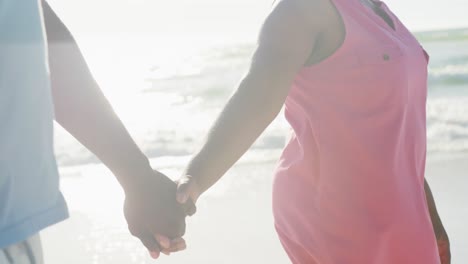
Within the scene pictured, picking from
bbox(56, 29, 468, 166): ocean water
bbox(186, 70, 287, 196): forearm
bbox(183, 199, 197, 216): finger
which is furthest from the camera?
bbox(56, 29, 468, 166): ocean water

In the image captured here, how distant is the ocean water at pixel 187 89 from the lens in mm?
8109

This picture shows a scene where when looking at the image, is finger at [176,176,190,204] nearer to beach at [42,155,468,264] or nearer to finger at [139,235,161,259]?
finger at [139,235,161,259]

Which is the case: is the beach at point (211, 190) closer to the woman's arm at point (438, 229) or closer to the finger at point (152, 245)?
the woman's arm at point (438, 229)

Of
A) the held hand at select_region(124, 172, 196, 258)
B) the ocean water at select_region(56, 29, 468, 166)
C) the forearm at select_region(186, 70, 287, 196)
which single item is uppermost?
the forearm at select_region(186, 70, 287, 196)

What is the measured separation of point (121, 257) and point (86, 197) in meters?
1.39

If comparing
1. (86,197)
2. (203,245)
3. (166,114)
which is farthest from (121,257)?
(166,114)

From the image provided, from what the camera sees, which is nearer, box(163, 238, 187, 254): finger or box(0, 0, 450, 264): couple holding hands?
box(0, 0, 450, 264): couple holding hands

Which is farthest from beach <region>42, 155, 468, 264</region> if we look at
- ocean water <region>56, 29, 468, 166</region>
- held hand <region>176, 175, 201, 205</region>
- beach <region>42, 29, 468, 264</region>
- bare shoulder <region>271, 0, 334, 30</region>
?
bare shoulder <region>271, 0, 334, 30</region>

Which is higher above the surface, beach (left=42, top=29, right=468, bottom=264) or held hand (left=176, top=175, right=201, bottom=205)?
held hand (left=176, top=175, right=201, bottom=205)

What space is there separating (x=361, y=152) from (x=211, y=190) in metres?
4.13

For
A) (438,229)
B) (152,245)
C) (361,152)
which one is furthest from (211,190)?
(361,152)

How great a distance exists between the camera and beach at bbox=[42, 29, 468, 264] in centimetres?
503

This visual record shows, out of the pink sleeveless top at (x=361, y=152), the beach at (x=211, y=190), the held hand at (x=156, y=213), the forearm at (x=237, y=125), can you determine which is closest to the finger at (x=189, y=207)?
the held hand at (x=156, y=213)

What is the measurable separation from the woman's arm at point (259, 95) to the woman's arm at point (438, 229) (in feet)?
2.03
